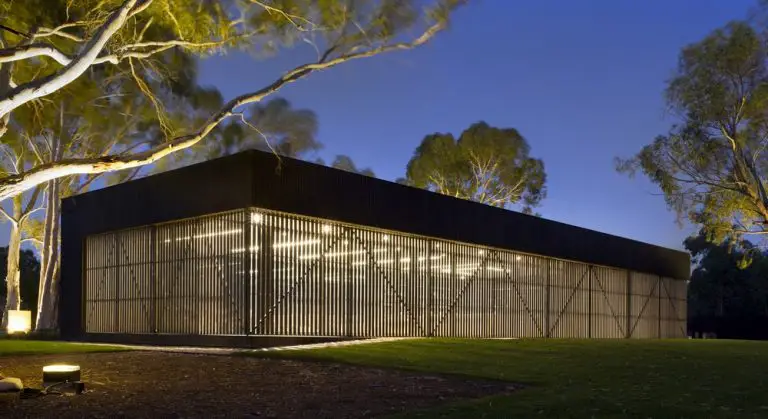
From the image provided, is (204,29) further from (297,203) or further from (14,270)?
(14,270)

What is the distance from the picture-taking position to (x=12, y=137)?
23.1 m

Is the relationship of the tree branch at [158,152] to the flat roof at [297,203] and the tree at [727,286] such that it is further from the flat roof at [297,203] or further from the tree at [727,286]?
the tree at [727,286]

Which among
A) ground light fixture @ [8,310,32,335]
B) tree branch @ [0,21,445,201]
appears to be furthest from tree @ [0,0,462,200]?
ground light fixture @ [8,310,32,335]

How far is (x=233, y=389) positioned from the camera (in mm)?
10852

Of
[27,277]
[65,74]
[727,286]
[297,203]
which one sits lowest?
[727,286]

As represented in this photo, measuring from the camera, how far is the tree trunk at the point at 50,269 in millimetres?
30203

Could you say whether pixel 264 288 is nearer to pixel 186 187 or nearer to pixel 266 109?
pixel 186 187

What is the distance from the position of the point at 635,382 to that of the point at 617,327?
880 inches

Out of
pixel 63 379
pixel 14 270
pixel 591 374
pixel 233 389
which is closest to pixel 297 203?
pixel 233 389

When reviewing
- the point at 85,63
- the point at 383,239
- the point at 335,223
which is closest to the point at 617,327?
the point at 383,239

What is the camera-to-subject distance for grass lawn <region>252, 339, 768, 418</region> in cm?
959

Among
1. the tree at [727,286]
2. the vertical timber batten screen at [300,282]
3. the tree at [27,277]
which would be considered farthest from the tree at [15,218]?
the tree at [727,286]

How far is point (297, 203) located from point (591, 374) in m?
8.70

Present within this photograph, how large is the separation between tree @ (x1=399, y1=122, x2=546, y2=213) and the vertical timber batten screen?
1771 cm
